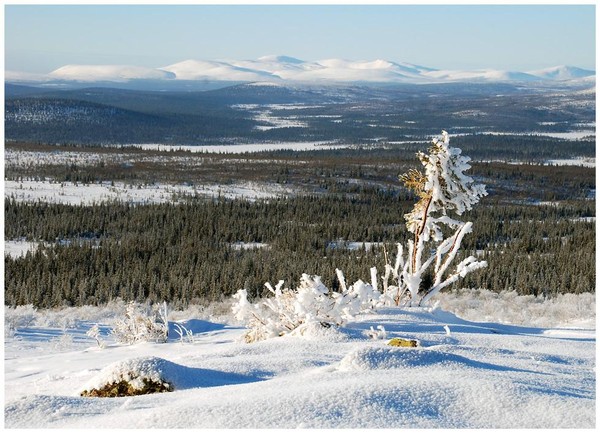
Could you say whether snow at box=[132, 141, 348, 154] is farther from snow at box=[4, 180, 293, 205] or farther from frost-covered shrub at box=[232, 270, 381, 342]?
frost-covered shrub at box=[232, 270, 381, 342]

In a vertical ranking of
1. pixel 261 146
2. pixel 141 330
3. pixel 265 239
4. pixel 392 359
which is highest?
pixel 392 359

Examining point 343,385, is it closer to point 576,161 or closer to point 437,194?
point 437,194

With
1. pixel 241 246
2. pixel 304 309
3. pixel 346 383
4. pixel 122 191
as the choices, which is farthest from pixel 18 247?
pixel 346 383

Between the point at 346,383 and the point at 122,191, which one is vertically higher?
the point at 346,383

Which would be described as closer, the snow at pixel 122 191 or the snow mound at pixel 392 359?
the snow mound at pixel 392 359

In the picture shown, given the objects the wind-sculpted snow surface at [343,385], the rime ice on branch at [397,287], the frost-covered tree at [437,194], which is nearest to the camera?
the wind-sculpted snow surface at [343,385]

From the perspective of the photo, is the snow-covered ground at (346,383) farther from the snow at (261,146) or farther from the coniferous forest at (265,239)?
the snow at (261,146)

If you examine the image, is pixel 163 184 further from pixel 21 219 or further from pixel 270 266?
pixel 270 266

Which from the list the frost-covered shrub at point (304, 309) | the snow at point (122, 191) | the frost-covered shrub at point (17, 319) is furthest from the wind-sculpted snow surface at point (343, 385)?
the snow at point (122, 191)
